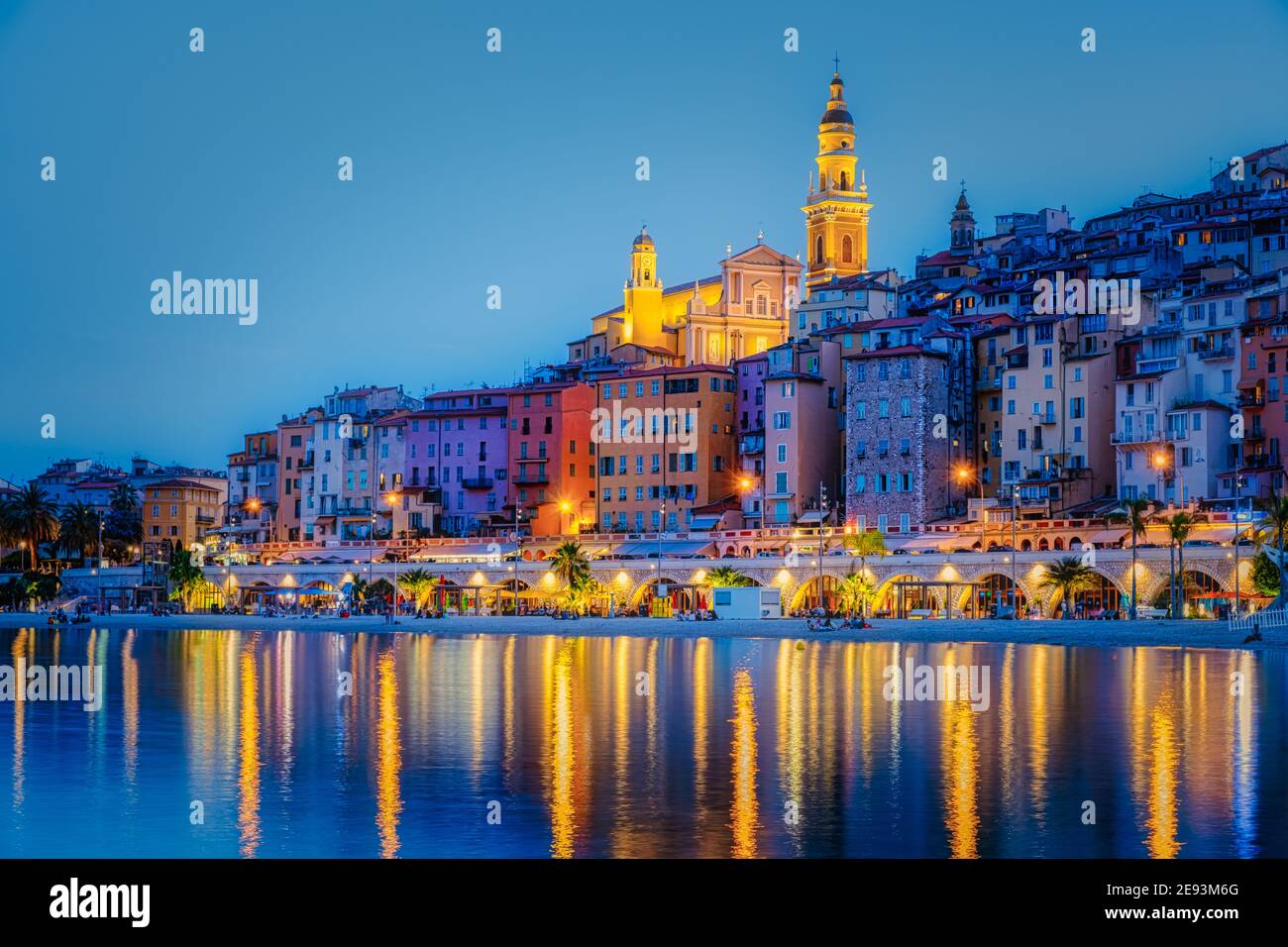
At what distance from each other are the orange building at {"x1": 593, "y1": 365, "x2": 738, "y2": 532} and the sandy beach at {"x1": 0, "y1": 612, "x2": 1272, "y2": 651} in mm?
20447

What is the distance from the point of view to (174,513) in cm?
17025

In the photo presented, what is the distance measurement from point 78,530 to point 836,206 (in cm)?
7745

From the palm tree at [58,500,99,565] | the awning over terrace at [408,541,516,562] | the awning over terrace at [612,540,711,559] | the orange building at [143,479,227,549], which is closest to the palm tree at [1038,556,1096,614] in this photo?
the awning over terrace at [612,540,711,559]

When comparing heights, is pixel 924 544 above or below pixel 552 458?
below

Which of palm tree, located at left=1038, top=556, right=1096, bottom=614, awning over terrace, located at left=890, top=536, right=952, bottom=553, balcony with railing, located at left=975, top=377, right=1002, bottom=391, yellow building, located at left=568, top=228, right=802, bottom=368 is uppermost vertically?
yellow building, located at left=568, top=228, right=802, bottom=368

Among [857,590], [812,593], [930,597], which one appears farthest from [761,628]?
[812,593]

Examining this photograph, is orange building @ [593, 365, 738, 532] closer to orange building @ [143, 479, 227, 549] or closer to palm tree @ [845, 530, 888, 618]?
palm tree @ [845, 530, 888, 618]

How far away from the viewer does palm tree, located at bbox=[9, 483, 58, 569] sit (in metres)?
146

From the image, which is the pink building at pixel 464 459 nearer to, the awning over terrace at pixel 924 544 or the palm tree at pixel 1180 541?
the awning over terrace at pixel 924 544

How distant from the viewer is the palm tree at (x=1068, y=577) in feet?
285

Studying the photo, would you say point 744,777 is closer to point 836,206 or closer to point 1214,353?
point 1214,353

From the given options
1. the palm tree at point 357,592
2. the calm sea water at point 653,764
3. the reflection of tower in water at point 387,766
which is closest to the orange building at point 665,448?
the palm tree at point 357,592
